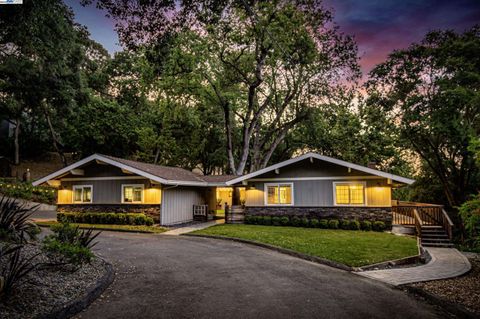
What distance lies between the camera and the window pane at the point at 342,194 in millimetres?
17375

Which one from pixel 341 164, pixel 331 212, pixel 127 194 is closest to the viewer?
pixel 341 164

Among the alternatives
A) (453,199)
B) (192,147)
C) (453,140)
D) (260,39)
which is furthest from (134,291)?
(192,147)

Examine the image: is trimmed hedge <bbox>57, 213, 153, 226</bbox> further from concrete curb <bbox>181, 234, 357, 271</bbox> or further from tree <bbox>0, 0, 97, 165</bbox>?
tree <bbox>0, 0, 97, 165</bbox>

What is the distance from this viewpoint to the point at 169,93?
25781 mm

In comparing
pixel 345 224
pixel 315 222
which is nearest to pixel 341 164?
pixel 345 224

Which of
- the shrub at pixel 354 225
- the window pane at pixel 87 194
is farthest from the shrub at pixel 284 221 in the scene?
the window pane at pixel 87 194

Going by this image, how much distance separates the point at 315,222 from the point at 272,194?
10.4 feet

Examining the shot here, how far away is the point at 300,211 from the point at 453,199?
1323 cm

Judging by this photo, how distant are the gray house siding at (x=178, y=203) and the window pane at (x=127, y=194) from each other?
7.05 feet

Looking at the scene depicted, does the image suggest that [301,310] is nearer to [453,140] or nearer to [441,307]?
[441,307]

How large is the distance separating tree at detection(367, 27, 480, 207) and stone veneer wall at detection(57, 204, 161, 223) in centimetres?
1768

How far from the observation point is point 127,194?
1786cm

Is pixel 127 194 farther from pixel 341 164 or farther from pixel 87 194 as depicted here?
pixel 341 164

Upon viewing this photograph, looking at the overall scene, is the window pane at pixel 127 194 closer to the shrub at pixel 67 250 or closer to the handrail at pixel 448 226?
the shrub at pixel 67 250
